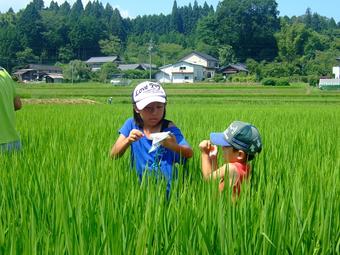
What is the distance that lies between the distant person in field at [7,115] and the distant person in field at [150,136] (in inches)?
33.1

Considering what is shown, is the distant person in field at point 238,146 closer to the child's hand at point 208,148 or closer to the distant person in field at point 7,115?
the child's hand at point 208,148

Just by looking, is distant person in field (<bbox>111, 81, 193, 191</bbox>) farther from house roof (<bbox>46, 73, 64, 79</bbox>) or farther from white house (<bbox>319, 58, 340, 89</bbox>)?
house roof (<bbox>46, 73, 64, 79</bbox>)

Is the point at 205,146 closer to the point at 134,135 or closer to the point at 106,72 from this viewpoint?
the point at 134,135

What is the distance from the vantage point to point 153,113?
2.40 m

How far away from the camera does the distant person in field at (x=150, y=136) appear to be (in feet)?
7.65

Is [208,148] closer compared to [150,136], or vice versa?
[208,148]

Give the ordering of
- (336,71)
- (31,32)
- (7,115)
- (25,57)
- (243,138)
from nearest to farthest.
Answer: (243,138), (7,115), (336,71), (25,57), (31,32)

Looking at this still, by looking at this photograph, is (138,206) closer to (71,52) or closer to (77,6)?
(71,52)

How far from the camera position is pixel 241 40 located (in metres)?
75.4

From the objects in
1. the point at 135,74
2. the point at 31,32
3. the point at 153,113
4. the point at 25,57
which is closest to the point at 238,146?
the point at 153,113

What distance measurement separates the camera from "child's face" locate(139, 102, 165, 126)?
2.38 metres

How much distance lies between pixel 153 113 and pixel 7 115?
1.05m

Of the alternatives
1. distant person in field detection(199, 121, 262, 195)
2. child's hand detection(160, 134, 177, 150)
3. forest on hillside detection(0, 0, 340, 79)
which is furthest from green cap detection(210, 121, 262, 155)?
forest on hillside detection(0, 0, 340, 79)

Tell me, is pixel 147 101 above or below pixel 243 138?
above
